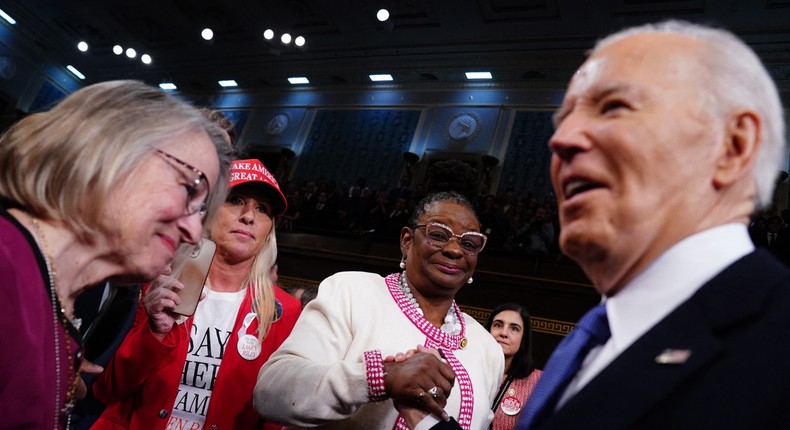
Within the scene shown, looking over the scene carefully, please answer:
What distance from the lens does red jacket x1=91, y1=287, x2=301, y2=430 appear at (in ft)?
5.01

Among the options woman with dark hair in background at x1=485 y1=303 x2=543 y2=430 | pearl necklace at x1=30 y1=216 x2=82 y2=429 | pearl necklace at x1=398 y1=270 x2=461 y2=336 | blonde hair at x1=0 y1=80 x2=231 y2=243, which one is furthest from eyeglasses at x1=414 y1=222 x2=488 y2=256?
woman with dark hair in background at x1=485 y1=303 x2=543 y2=430

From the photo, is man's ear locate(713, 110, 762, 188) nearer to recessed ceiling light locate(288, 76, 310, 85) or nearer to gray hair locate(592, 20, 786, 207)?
gray hair locate(592, 20, 786, 207)

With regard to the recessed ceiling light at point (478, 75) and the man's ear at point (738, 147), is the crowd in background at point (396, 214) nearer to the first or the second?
the recessed ceiling light at point (478, 75)

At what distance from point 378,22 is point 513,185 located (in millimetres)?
4209

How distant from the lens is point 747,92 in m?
0.78

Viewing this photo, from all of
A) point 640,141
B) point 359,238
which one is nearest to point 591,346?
point 640,141

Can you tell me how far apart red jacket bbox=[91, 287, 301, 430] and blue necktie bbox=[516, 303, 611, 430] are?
108 cm

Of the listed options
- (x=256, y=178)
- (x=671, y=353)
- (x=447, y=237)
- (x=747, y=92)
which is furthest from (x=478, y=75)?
(x=671, y=353)

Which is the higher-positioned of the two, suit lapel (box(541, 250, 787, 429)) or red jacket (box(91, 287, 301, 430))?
suit lapel (box(541, 250, 787, 429))

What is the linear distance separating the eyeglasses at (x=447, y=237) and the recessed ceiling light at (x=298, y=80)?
1213 centimetres

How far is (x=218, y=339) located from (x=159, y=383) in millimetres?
224

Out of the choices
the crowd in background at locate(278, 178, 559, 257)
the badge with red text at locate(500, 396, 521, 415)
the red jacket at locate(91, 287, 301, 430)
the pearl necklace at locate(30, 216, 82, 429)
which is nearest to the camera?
the pearl necklace at locate(30, 216, 82, 429)

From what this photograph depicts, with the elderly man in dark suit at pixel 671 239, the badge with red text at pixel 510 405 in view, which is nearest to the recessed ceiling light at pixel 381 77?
the badge with red text at pixel 510 405

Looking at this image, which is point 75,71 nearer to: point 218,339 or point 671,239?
point 218,339
